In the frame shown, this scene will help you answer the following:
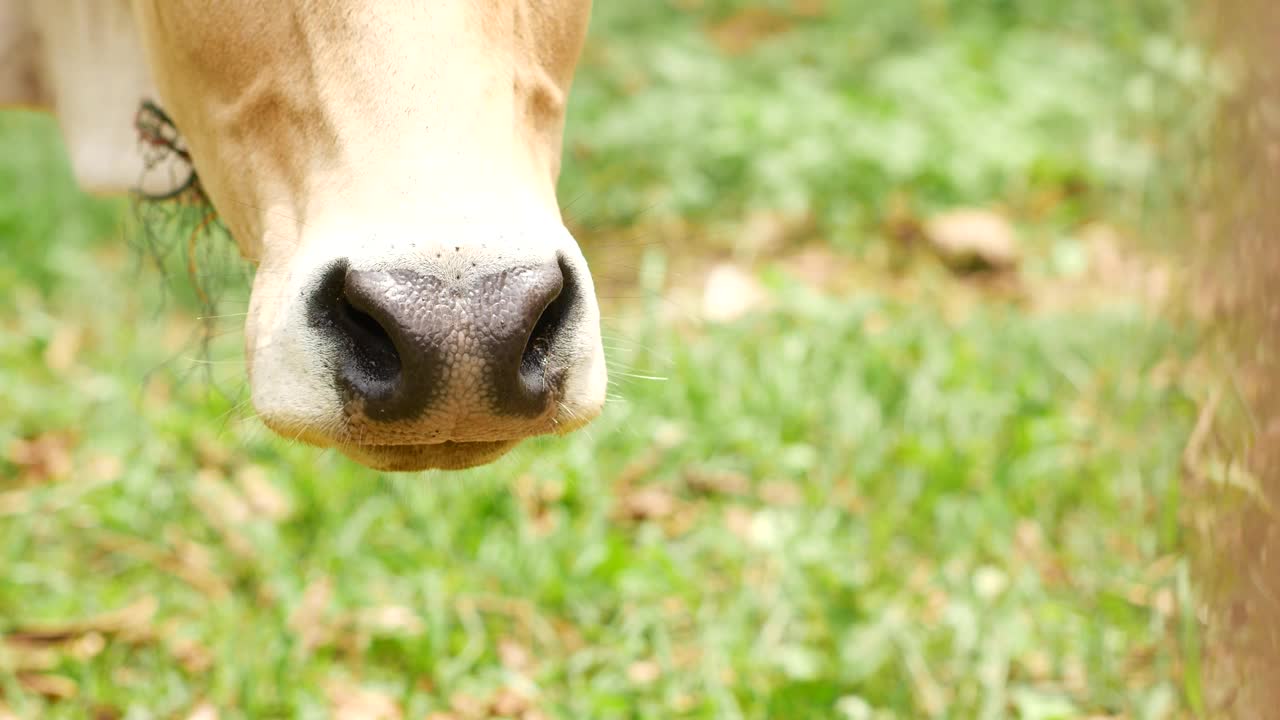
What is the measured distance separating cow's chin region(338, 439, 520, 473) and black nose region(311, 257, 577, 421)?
6.0 inches

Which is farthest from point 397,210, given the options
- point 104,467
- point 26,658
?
point 104,467

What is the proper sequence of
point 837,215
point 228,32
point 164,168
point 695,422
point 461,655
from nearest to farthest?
point 228,32 → point 164,168 → point 461,655 → point 695,422 → point 837,215

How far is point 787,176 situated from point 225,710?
3367 mm

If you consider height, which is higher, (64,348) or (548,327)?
(548,327)

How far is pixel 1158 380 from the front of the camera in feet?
13.2

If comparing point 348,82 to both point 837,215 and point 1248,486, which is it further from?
point 837,215

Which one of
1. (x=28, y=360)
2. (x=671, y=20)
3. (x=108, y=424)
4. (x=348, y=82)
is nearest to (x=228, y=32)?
(x=348, y=82)

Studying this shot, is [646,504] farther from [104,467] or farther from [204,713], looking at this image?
[104,467]

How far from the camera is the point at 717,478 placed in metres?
4.10

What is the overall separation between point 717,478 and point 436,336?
7.57 feet

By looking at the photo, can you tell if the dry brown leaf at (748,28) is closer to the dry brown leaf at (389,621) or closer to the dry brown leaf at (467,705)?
the dry brown leaf at (389,621)

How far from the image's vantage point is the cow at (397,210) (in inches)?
74.7

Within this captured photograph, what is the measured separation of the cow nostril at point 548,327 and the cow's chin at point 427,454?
141 mm

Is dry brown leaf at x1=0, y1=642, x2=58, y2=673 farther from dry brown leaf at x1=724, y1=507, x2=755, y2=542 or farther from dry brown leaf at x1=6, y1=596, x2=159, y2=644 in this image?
dry brown leaf at x1=724, y1=507, x2=755, y2=542
